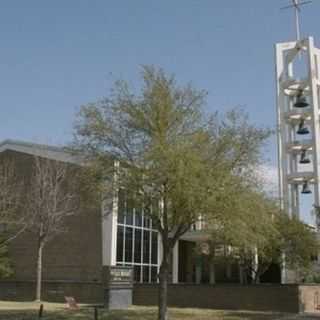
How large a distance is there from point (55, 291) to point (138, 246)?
875 cm

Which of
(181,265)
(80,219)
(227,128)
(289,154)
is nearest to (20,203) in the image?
(80,219)

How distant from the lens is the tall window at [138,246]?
157ft

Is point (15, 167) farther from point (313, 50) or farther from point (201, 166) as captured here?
point (201, 166)

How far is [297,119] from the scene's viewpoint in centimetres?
5391

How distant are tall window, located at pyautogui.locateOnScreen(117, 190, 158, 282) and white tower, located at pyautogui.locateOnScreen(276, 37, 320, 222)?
11.2 metres

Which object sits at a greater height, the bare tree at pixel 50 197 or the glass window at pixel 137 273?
the bare tree at pixel 50 197

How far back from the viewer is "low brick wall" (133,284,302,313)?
3456 cm

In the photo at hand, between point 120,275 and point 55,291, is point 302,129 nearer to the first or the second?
point 120,275

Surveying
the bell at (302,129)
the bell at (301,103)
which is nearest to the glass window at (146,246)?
the bell at (302,129)

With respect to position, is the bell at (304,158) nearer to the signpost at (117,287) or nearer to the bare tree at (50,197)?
the bare tree at (50,197)

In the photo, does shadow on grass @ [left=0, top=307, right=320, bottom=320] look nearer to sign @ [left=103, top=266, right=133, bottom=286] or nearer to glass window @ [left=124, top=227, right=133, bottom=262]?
sign @ [left=103, top=266, right=133, bottom=286]

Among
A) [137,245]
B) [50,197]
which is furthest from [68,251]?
[50,197]

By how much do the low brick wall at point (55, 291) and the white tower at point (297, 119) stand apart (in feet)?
58.9

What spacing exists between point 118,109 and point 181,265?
3015cm
